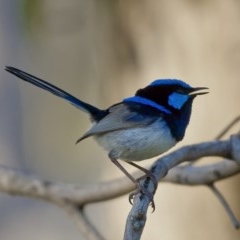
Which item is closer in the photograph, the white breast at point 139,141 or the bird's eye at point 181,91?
the white breast at point 139,141

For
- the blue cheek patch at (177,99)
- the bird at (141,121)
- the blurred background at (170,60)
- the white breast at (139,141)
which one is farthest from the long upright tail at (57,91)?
the blurred background at (170,60)

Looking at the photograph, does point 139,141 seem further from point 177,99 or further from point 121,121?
point 177,99

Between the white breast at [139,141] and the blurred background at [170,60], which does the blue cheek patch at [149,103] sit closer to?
the white breast at [139,141]

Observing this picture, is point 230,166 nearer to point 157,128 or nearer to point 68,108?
point 157,128

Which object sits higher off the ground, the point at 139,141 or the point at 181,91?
the point at 181,91

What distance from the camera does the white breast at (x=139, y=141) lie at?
2.68 metres

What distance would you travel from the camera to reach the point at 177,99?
2.81 metres

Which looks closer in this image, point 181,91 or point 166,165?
point 166,165

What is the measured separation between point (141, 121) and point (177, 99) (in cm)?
14

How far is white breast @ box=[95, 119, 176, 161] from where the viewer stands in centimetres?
268

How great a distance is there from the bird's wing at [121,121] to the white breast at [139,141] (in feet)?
0.05

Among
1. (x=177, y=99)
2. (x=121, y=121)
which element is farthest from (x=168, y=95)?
(x=121, y=121)

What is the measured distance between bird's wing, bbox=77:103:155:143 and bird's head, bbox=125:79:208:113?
0.24ft

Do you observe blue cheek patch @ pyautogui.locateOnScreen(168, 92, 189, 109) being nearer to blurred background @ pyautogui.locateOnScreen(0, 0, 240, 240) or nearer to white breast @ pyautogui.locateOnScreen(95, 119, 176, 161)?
white breast @ pyautogui.locateOnScreen(95, 119, 176, 161)
